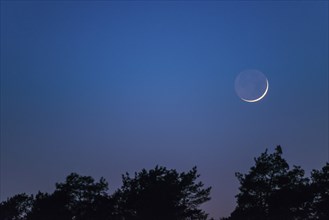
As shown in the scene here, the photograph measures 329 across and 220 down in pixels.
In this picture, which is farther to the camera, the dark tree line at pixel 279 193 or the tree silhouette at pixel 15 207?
the tree silhouette at pixel 15 207

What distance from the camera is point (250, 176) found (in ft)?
155

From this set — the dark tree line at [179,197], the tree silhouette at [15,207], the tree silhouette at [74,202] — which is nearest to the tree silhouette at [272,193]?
the dark tree line at [179,197]

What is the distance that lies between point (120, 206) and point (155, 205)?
8.42 metres

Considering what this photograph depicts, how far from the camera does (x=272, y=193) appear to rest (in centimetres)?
4409

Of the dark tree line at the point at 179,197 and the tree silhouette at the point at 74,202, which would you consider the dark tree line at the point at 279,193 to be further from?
the tree silhouette at the point at 74,202

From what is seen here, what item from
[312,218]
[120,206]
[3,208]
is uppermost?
[3,208]

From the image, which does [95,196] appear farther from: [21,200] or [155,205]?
[21,200]

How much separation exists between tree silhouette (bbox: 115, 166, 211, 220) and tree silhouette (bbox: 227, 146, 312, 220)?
244 inches

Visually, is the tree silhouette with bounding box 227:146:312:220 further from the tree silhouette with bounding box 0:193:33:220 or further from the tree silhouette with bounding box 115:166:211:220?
the tree silhouette with bounding box 0:193:33:220

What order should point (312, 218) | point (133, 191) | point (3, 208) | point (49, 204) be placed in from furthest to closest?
point (3, 208) < point (49, 204) < point (133, 191) < point (312, 218)

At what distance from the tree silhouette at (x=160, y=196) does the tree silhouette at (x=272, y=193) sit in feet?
20.3

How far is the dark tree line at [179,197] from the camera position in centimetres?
4325

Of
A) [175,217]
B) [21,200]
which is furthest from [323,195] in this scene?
[21,200]

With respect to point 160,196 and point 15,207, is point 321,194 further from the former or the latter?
point 15,207
